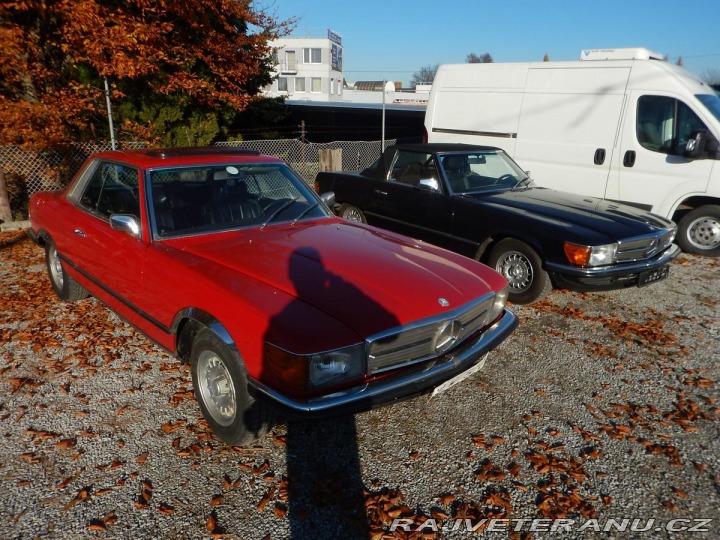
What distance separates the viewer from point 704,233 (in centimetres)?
767

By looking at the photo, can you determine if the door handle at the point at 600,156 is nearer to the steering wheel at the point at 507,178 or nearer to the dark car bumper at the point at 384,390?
the steering wheel at the point at 507,178

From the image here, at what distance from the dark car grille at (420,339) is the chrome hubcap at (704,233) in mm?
6357

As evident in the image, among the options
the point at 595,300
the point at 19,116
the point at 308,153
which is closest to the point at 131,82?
the point at 19,116

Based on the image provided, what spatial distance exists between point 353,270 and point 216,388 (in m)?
1.10

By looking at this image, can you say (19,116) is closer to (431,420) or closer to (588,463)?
(431,420)

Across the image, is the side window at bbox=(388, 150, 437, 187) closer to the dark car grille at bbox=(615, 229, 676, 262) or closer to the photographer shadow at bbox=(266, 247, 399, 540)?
the dark car grille at bbox=(615, 229, 676, 262)

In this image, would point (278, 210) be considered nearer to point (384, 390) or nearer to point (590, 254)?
point (384, 390)

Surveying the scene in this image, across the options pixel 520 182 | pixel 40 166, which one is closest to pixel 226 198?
pixel 520 182

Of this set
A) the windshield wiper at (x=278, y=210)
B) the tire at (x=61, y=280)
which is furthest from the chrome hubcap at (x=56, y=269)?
the windshield wiper at (x=278, y=210)

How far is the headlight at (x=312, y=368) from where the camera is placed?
8.01 ft

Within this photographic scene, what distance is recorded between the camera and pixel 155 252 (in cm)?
335

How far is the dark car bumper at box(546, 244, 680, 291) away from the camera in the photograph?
15.7ft

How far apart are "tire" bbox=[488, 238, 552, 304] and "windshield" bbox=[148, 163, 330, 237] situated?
2162mm

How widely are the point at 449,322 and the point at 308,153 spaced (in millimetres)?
10788
